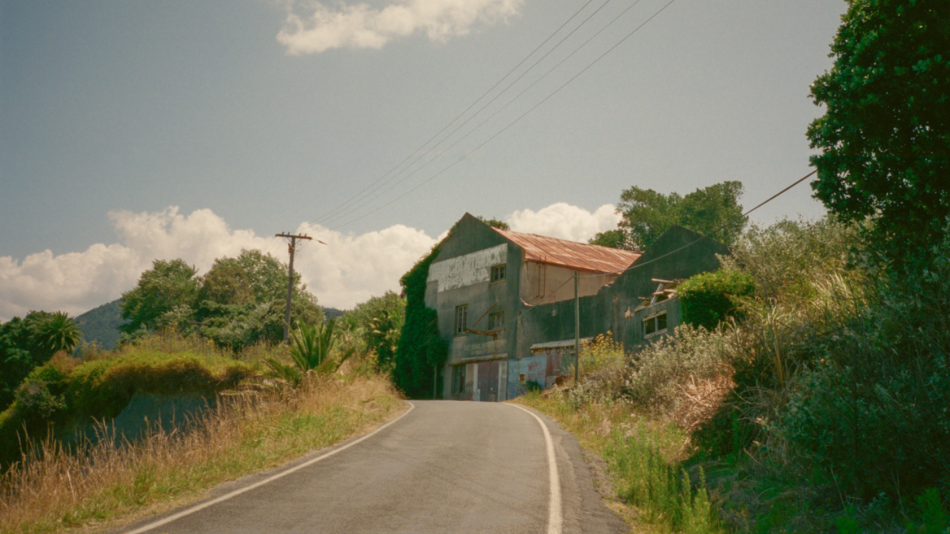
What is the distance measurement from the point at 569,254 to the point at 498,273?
5192 millimetres

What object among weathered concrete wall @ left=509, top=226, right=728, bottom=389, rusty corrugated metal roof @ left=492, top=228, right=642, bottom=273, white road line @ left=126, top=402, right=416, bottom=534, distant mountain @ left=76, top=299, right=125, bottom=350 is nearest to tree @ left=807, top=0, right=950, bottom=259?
white road line @ left=126, top=402, right=416, bottom=534

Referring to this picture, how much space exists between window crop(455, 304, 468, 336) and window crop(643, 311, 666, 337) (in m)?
15.7

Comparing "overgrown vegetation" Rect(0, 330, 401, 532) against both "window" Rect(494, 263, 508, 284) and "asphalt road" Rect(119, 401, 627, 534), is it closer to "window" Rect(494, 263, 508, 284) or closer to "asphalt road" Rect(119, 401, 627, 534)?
"asphalt road" Rect(119, 401, 627, 534)

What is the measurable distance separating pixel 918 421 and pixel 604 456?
6611 millimetres

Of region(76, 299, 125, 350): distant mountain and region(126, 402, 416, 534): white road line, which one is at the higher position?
region(76, 299, 125, 350): distant mountain

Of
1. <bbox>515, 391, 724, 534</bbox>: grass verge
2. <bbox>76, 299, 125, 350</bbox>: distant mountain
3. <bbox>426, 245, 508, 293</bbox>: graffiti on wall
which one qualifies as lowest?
<bbox>515, 391, 724, 534</bbox>: grass verge

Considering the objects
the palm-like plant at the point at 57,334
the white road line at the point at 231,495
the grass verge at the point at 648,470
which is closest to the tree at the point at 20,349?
the palm-like plant at the point at 57,334

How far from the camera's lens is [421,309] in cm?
4019

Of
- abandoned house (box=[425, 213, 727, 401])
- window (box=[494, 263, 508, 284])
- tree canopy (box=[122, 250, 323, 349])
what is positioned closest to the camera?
abandoned house (box=[425, 213, 727, 401])

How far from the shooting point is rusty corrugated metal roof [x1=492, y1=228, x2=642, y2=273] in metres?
34.5

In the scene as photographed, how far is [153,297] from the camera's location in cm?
6844

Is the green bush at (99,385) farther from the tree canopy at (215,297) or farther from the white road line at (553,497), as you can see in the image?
the tree canopy at (215,297)

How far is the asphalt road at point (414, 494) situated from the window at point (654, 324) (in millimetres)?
9972

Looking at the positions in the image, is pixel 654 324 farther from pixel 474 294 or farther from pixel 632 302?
pixel 474 294
